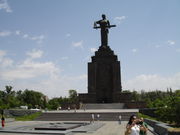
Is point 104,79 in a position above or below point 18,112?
above

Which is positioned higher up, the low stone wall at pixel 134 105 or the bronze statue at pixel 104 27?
the bronze statue at pixel 104 27

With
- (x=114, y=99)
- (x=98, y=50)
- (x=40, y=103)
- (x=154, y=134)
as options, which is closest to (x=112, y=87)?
(x=114, y=99)

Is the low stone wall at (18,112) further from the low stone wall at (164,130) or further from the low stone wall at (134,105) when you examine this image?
the low stone wall at (164,130)

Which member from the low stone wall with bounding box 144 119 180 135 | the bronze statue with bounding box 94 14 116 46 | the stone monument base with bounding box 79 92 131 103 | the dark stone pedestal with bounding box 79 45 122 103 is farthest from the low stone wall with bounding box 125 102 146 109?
the low stone wall with bounding box 144 119 180 135

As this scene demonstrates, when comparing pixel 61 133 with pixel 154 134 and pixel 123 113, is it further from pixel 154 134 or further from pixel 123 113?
pixel 123 113

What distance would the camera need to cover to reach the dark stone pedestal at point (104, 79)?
127 ft

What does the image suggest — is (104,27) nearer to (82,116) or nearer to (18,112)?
(82,116)

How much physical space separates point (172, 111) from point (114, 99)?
63.8 ft

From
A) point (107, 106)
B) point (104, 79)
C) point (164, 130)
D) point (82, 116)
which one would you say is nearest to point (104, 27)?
point (104, 79)

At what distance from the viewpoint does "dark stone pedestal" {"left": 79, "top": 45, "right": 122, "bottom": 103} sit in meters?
38.8

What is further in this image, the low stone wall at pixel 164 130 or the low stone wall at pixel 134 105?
the low stone wall at pixel 134 105

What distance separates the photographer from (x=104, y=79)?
130 feet

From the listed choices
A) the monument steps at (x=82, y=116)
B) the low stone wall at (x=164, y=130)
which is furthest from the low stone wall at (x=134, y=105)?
the low stone wall at (x=164, y=130)

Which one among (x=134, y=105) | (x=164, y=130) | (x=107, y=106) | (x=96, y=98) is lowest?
(x=164, y=130)
